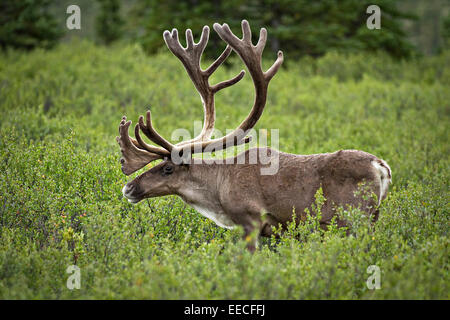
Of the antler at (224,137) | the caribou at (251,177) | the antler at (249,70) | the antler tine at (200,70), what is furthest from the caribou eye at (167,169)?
the antler tine at (200,70)

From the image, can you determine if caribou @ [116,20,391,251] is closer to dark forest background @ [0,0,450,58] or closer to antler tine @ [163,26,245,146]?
antler tine @ [163,26,245,146]

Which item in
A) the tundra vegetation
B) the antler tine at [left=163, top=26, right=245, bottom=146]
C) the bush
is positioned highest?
the bush

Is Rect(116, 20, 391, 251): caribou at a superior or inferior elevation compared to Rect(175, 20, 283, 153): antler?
inferior

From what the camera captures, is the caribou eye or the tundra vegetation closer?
the tundra vegetation

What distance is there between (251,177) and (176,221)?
1186 mm

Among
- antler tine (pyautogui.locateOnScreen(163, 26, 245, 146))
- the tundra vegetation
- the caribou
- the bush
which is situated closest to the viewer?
the tundra vegetation

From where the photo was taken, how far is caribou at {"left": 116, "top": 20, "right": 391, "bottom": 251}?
14.8 ft

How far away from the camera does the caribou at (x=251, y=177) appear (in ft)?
14.8

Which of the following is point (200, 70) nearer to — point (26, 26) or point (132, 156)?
point (132, 156)

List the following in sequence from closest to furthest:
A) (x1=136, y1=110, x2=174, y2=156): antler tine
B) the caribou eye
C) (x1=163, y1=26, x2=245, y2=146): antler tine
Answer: (x1=136, y1=110, x2=174, y2=156): antler tine < the caribou eye < (x1=163, y1=26, x2=245, y2=146): antler tine

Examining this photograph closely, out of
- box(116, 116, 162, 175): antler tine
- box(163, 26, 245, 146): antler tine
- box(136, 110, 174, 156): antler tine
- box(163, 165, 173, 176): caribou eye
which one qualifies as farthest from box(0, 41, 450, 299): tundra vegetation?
box(163, 26, 245, 146): antler tine

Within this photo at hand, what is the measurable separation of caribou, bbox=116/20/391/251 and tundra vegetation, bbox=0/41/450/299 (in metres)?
0.24

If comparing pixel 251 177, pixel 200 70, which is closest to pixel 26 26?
pixel 200 70
